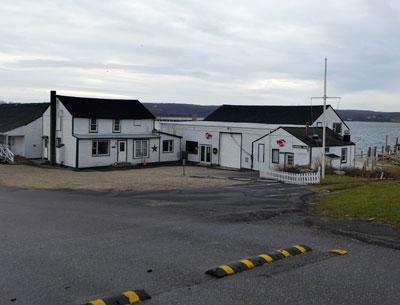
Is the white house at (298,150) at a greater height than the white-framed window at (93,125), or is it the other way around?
the white-framed window at (93,125)

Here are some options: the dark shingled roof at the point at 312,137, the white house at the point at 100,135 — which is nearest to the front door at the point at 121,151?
the white house at the point at 100,135

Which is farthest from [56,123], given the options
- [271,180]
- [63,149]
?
[271,180]

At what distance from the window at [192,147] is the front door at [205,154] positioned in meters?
0.72

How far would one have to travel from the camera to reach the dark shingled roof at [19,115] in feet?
164

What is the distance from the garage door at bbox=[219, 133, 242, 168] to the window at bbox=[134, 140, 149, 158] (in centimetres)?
707

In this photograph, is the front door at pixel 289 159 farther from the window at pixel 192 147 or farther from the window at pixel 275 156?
the window at pixel 192 147

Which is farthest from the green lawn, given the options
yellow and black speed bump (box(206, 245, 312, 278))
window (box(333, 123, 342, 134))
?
window (box(333, 123, 342, 134))

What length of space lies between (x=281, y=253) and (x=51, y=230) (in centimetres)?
652

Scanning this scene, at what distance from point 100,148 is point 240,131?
12632 millimetres

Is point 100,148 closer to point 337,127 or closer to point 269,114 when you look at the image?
point 269,114

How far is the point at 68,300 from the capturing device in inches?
321

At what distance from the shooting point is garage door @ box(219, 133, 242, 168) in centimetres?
4819

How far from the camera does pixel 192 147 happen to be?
52781 mm

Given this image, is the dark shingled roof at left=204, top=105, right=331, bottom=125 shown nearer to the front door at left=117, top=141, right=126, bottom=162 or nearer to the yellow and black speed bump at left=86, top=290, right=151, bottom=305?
the front door at left=117, top=141, right=126, bottom=162
